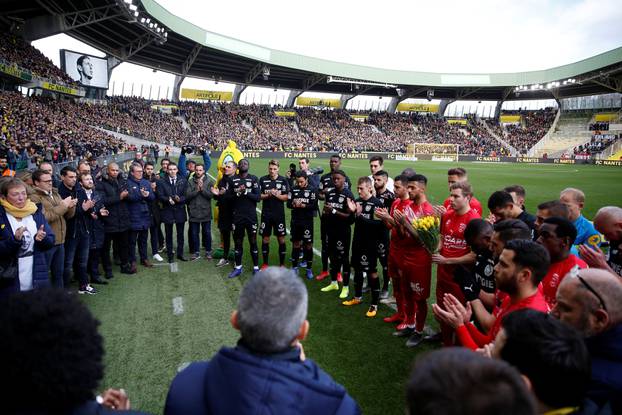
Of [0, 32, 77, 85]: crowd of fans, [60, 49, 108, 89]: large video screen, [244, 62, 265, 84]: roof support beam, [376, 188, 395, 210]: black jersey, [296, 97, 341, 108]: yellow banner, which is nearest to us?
[376, 188, 395, 210]: black jersey

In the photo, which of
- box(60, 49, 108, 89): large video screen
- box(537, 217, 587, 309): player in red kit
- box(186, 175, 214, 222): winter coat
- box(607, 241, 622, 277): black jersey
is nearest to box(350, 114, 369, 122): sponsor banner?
box(60, 49, 108, 89): large video screen

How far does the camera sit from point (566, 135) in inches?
2280

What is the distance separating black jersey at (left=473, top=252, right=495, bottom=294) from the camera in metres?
3.77

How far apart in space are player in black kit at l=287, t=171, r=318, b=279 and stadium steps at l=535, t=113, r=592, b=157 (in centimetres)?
5866

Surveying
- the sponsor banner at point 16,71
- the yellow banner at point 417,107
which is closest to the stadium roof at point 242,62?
the yellow banner at point 417,107

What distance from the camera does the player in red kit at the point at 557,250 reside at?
3223mm

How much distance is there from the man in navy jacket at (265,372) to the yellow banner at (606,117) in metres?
69.7

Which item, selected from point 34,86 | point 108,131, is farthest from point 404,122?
point 34,86

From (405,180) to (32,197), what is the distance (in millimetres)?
5010

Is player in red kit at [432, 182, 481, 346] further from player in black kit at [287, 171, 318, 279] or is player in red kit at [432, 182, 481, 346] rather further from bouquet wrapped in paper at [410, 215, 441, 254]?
player in black kit at [287, 171, 318, 279]

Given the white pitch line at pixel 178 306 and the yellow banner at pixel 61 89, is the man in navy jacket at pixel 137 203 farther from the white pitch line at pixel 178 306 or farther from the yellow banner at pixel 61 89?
the yellow banner at pixel 61 89

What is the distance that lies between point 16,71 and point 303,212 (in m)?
31.0

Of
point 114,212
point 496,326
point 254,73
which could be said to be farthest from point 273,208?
point 254,73

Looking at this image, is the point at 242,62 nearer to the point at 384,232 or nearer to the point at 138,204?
the point at 138,204
